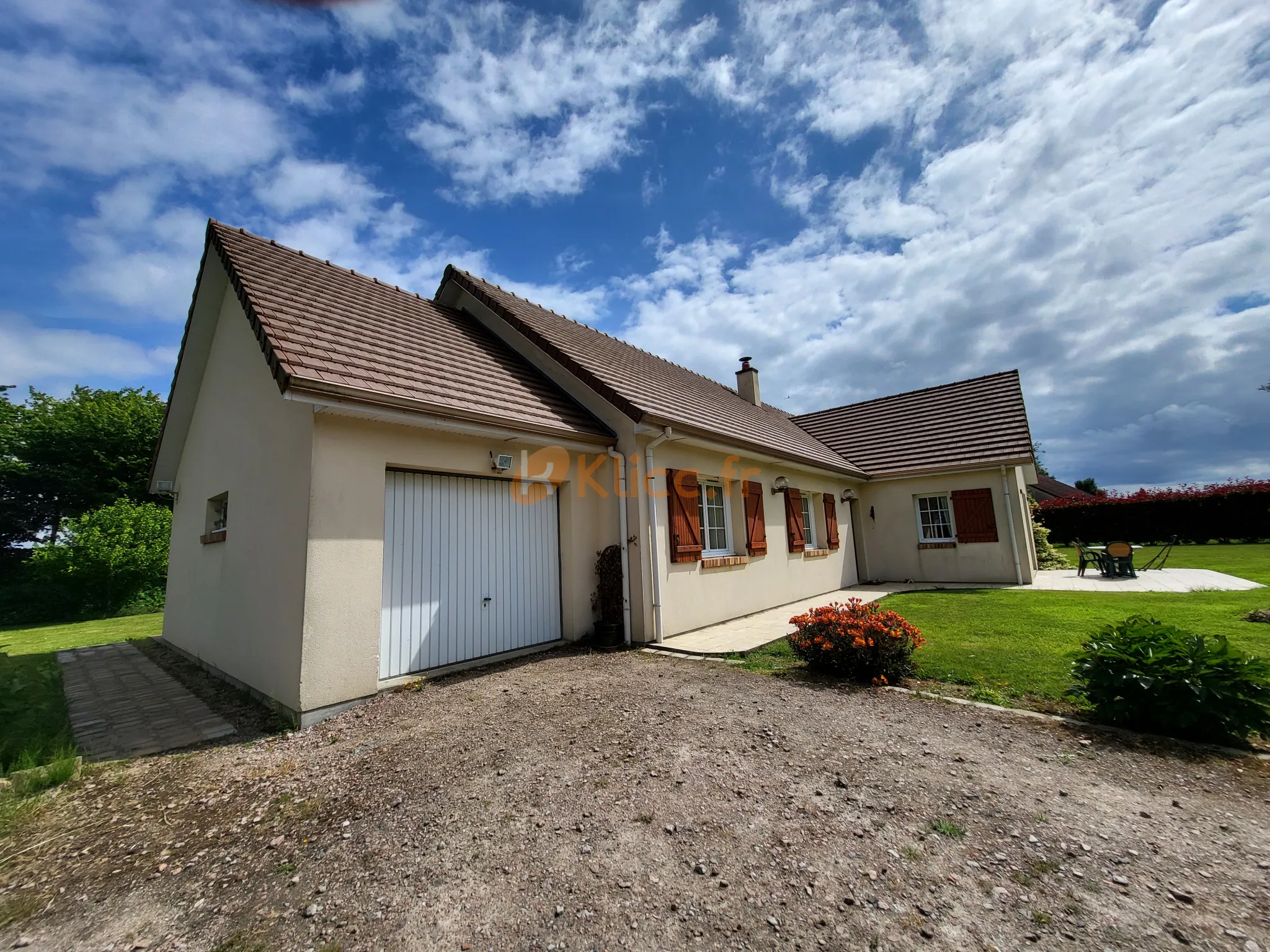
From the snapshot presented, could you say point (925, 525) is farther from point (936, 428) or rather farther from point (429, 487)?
point (429, 487)

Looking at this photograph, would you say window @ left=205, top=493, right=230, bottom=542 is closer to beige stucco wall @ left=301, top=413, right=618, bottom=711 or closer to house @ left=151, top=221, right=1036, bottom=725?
house @ left=151, top=221, right=1036, bottom=725

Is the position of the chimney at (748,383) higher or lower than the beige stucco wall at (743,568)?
higher

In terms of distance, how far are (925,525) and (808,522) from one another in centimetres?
379

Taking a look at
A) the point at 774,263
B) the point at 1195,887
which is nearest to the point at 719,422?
the point at 774,263

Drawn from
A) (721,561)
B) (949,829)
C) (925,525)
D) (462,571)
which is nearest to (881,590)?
(925,525)

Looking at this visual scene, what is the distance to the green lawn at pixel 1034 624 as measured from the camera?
16.5ft

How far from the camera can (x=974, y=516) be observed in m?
12.3

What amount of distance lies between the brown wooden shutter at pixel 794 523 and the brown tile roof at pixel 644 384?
0.90 m

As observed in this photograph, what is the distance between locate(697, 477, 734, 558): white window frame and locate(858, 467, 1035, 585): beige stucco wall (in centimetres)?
677

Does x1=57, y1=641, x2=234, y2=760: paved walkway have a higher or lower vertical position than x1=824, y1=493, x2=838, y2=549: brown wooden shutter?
lower

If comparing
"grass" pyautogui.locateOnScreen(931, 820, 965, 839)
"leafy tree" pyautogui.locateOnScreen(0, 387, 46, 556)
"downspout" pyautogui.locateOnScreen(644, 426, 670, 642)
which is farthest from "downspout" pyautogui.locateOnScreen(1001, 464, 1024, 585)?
"leafy tree" pyautogui.locateOnScreen(0, 387, 46, 556)

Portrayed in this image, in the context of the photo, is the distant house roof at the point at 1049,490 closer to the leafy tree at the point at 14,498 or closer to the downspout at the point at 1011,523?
the downspout at the point at 1011,523

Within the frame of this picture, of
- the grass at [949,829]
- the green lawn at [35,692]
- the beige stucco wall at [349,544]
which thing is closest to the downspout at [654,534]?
the beige stucco wall at [349,544]

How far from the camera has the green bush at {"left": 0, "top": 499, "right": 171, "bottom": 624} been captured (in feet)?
44.9
